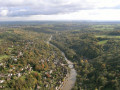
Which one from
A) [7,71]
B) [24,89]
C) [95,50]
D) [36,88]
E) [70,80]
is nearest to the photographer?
[24,89]

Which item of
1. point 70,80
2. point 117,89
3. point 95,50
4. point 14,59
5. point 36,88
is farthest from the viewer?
point 95,50

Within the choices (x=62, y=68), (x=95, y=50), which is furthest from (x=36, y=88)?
(x=95, y=50)

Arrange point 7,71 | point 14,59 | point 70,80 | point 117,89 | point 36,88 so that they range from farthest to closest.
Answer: point 14,59 < point 70,80 < point 7,71 < point 36,88 < point 117,89

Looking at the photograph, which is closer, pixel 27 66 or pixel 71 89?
pixel 71 89

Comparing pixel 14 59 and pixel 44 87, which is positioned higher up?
pixel 14 59

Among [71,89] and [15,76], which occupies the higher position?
A: [15,76]

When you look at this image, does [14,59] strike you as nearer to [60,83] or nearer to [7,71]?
[7,71]

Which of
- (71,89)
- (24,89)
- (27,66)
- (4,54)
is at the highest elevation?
(4,54)

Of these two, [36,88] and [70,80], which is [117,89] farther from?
[36,88]

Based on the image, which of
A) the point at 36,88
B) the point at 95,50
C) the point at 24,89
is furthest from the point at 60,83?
the point at 95,50

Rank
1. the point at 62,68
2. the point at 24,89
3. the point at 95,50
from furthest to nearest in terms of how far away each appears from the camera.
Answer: the point at 95,50 < the point at 62,68 < the point at 24,89
